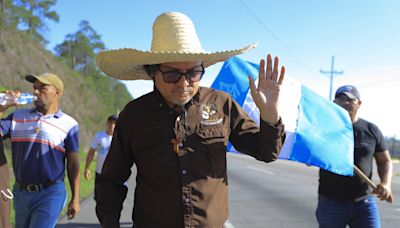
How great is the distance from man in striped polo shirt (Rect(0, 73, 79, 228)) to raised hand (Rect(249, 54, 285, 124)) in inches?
93.7

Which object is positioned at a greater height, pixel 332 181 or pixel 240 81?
pixel 240 81

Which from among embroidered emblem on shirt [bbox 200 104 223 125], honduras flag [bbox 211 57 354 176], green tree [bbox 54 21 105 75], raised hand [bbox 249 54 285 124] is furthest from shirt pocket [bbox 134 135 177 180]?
green tree [bbox 54 21 105 75]

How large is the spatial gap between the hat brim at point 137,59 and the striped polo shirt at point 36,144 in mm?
1504

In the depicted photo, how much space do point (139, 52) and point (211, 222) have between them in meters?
0.99

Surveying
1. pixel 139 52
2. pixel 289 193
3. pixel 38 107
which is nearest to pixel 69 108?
pixel 289 193

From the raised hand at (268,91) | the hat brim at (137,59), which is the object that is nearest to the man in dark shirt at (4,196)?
the hat brim at (137,59)

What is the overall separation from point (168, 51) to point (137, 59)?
19 centimetres

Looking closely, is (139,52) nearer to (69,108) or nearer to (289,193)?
(289,193)

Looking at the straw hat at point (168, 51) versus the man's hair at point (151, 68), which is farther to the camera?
the man's hair at point (151, 68)

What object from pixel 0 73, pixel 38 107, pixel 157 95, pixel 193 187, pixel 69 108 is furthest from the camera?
pixel 69 108

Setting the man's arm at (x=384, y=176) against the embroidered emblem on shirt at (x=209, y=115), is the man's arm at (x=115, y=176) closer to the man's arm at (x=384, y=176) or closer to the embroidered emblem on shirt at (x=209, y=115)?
the embroidered emblem on shirt at (x=209, y=115)

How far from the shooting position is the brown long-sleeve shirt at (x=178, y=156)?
2.08m

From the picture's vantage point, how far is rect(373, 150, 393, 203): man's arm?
3693 mm

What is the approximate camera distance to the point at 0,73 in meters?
21.5
